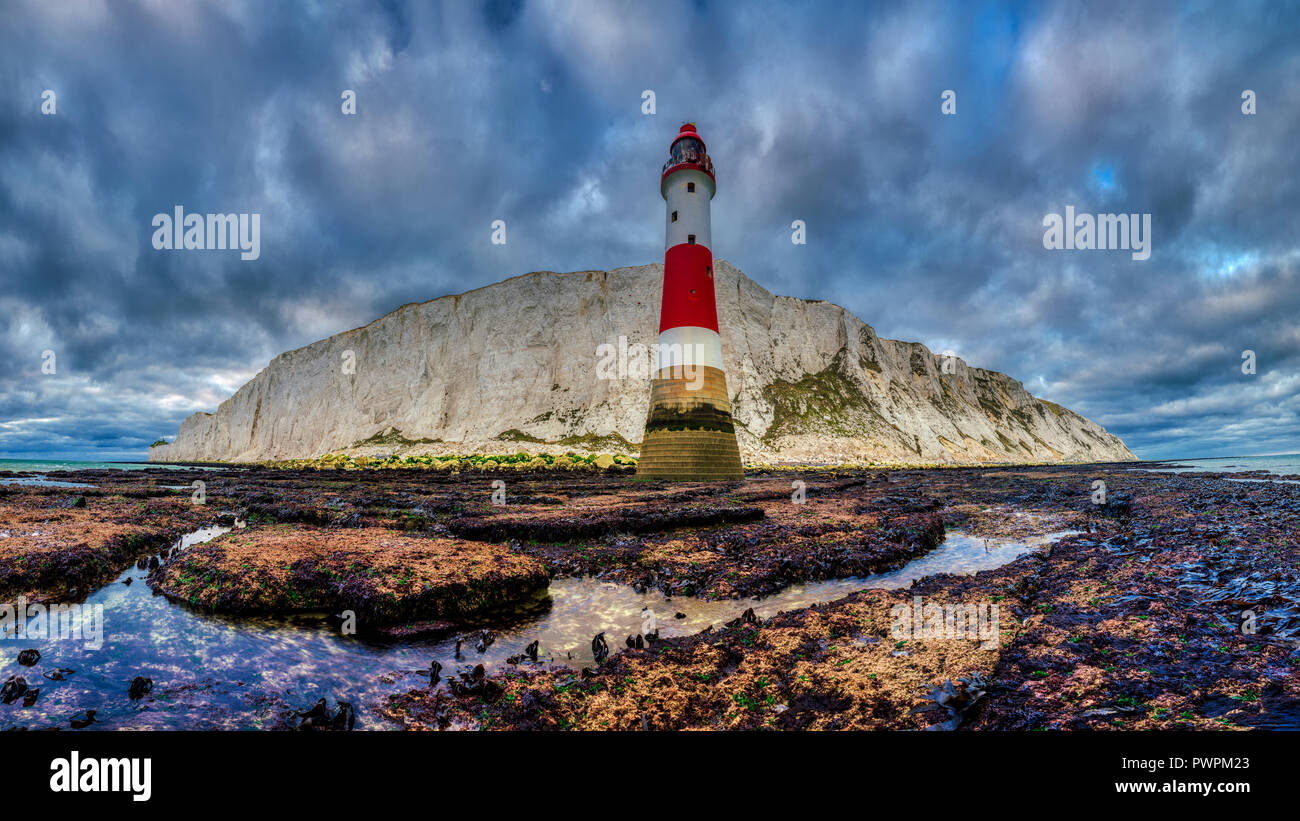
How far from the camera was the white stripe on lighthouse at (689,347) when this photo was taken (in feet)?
82.4

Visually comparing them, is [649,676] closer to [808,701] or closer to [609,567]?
[808,701]

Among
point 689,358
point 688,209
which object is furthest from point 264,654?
point 688,209

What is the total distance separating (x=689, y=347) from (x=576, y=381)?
1584 inches

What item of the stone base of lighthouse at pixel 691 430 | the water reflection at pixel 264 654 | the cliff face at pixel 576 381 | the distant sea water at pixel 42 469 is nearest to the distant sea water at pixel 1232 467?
the cliff face at pixel 576 381

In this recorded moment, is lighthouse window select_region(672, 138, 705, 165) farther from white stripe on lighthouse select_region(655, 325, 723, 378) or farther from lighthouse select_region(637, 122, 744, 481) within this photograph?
white stripe on lighthouse select_region(655, 325, 723, 378)

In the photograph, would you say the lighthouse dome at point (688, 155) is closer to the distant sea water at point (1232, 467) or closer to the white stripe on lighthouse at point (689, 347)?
the white stripe on lighthouse at point (689, 347)

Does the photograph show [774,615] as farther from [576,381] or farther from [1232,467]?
[1232,467]

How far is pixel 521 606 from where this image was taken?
19.9ft

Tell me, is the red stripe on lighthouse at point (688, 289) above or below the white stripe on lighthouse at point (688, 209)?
below

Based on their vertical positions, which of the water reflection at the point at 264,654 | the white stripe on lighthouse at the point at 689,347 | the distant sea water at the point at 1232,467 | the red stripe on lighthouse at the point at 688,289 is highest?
the red stripe on lighthouse at the point at 688,289

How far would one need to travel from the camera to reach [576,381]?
63.7 meters

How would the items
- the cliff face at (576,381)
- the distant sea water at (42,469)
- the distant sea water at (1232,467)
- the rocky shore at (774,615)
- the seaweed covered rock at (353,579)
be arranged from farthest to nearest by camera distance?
1. the cliff face at (576,381)
2. the distant sea water at (1232,467)
3. the distant sea water at (42,469)
4. the seaweed covered rock at (353,579)
5. the rocky shore at (774,615)
